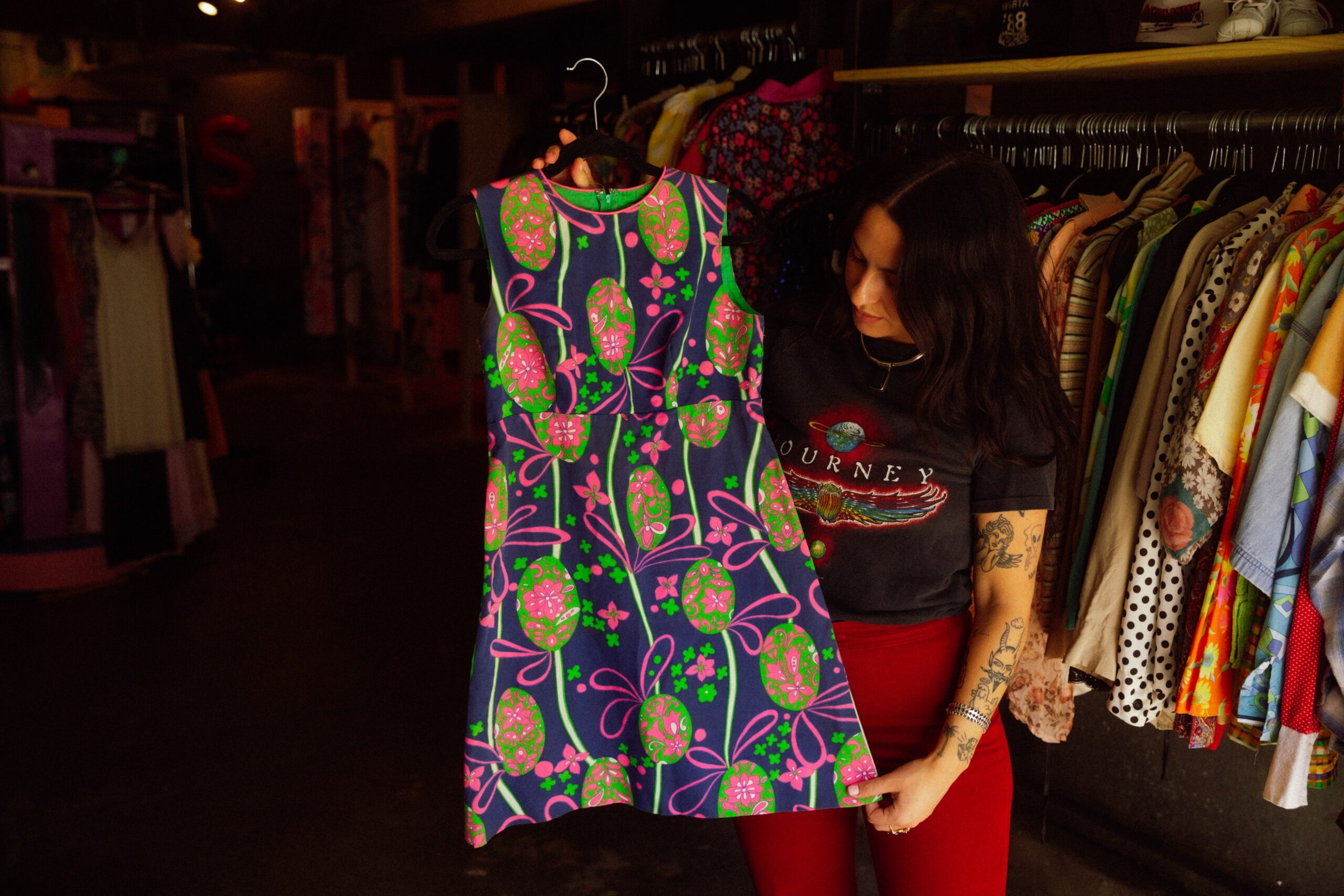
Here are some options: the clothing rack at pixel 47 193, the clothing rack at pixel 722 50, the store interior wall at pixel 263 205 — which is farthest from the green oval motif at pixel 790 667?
the store interior wall at pixel 263 205

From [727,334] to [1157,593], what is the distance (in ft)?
3.08

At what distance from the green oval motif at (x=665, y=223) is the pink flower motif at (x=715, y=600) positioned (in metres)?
0.44

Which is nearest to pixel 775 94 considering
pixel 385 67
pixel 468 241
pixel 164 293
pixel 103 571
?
pixel 164 293

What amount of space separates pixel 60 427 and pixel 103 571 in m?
0.58

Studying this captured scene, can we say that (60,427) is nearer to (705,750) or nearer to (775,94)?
(775,94)

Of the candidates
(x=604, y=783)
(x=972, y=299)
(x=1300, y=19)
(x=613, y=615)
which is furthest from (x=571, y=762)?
(x=1300, y=19)

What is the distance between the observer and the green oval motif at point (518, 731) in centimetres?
139

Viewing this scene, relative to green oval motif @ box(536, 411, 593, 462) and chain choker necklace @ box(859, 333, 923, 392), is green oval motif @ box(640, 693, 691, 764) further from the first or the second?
chain choker necklace @ box(859, 333, 923, 392)

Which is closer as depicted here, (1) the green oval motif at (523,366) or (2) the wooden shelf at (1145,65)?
(1) the green oval motif at (523,366)

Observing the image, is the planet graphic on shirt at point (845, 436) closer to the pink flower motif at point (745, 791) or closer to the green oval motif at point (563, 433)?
the green oval motif at point (563, 433)

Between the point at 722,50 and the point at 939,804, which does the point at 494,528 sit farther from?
the point at 722,50

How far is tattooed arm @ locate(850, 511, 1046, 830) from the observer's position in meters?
1.36

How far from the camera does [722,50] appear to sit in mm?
2816

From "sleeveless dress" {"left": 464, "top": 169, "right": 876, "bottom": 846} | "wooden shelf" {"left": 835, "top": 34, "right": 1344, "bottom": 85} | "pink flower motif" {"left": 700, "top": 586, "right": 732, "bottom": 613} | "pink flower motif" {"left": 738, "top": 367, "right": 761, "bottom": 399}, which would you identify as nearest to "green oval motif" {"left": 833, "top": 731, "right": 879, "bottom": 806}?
"sleeveless dress" {"left": 464, "top": 169, "right": 876, "bottom": 846}
